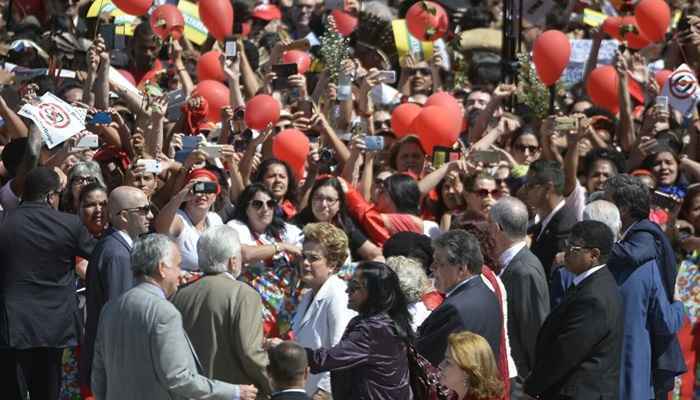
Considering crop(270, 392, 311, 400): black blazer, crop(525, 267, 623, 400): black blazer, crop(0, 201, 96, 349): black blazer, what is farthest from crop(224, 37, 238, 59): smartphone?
crop(270, 392, 311, 400): black blazer

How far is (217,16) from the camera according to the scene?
40.0ft

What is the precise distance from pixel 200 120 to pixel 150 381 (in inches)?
169

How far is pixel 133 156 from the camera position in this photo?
10727 mm

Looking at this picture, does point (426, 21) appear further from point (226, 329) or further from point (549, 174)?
point (226, 329)

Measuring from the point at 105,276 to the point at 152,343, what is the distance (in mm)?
1501

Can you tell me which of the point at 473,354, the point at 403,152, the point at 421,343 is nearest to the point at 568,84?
the point at 403,152

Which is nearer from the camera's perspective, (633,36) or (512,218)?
(512,218)

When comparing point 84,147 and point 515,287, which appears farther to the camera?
point 84,147

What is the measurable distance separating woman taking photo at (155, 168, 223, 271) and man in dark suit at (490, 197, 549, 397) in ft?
6.10

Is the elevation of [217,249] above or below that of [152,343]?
above

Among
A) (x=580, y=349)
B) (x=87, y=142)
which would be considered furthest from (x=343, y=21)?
(x=580, y=349)

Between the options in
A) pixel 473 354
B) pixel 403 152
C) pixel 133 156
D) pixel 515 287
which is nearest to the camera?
pixel 473 354

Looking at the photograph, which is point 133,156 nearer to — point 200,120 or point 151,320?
point 200,120

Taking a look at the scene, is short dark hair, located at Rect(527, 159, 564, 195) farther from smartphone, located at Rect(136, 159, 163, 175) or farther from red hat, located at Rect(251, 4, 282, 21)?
red hat, located at Rect(251, 4, 282, 21)
